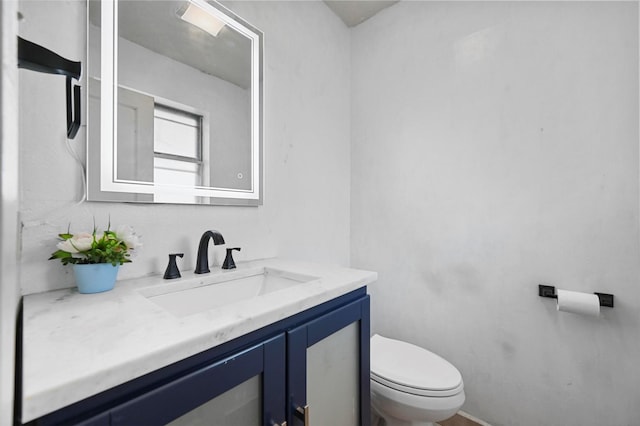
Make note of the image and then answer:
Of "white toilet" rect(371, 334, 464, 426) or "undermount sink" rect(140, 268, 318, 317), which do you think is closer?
"undermount sink" rect(140, 268, 318, 317)

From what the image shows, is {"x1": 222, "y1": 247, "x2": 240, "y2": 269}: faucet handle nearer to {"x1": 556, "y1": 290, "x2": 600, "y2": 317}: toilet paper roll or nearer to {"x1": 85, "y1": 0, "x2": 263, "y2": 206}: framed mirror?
{"x1": 85, "y1": 0, "x2": 263, "y2": 206}: framed mirror

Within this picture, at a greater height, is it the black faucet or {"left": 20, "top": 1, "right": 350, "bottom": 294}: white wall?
{"left": 20, "top": 1, "right": 350, "bottom": 294}: white wall

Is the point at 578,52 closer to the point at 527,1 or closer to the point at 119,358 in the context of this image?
the point at 527,1

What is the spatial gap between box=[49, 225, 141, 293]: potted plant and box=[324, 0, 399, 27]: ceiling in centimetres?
184

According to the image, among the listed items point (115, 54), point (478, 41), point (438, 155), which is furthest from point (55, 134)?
point (478, 41)

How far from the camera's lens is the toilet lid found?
1.14 metres

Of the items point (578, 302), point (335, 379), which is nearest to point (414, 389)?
point (335, 379)

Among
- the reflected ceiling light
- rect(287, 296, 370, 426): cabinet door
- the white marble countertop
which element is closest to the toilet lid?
rect(287, 296, 370, 426): cabinet door

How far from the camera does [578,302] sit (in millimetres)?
1131

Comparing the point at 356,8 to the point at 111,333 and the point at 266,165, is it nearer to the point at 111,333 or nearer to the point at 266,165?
the point at 266,165

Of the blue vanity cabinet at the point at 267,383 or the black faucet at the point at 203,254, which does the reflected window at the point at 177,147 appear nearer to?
the black faucet at the point at 203,254

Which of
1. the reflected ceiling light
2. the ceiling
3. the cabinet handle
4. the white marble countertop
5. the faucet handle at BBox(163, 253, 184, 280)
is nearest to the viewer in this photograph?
the white marble countertop

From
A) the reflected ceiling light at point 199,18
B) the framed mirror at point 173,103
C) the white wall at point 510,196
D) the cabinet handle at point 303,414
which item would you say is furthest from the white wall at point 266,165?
the cabinet handle at point 303,414

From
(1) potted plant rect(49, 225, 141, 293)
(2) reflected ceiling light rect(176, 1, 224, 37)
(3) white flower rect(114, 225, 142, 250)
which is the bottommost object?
(1) potted plant rect(49, 225, 141, 293)
